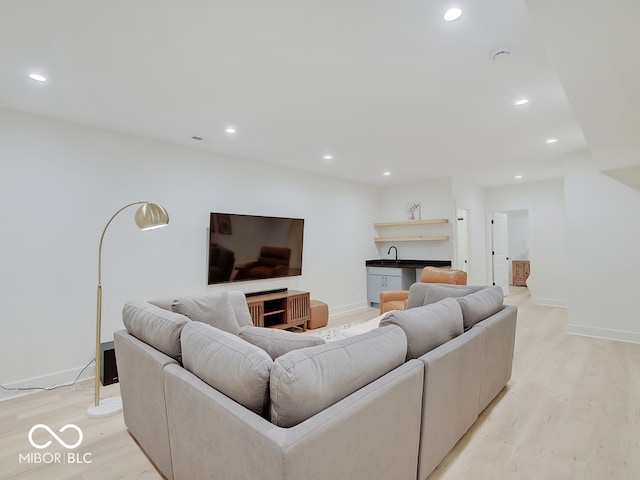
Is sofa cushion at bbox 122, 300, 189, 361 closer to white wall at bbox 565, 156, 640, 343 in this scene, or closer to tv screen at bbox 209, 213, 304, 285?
tv screen at bbox 209, 213, 304, 285

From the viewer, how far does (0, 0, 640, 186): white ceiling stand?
169cm

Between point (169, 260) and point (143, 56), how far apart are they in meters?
2.34

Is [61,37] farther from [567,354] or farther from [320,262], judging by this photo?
[567,354]

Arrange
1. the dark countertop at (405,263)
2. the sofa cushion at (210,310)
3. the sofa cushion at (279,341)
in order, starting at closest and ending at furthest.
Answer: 1. the sofa cushion at (279,341)
2. the sofa cushion at (210,310)
3. the dark countertop at (405,263)

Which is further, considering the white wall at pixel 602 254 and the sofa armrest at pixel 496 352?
the white wall at pixel 602 254

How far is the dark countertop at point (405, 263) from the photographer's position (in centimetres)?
619

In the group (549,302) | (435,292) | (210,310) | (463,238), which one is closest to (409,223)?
(463,238)

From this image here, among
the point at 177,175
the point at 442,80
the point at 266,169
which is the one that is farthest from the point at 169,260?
the point at 442,80

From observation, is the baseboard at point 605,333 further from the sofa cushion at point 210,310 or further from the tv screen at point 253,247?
the sofa cushion at point 210,310

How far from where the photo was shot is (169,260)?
152 inches

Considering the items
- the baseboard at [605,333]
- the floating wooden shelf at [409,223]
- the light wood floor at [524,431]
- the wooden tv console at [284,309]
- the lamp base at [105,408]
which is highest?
the floating wooden shelf at [409,223]

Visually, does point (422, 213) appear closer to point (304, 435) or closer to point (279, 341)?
point (279, 341)

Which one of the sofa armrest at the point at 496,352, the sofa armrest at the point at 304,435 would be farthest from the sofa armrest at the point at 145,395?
the sofa armrest at the point at 496,352

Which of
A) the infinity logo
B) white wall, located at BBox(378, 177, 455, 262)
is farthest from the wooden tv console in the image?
white wall, located at BBox(378, 177, 455, 262)
